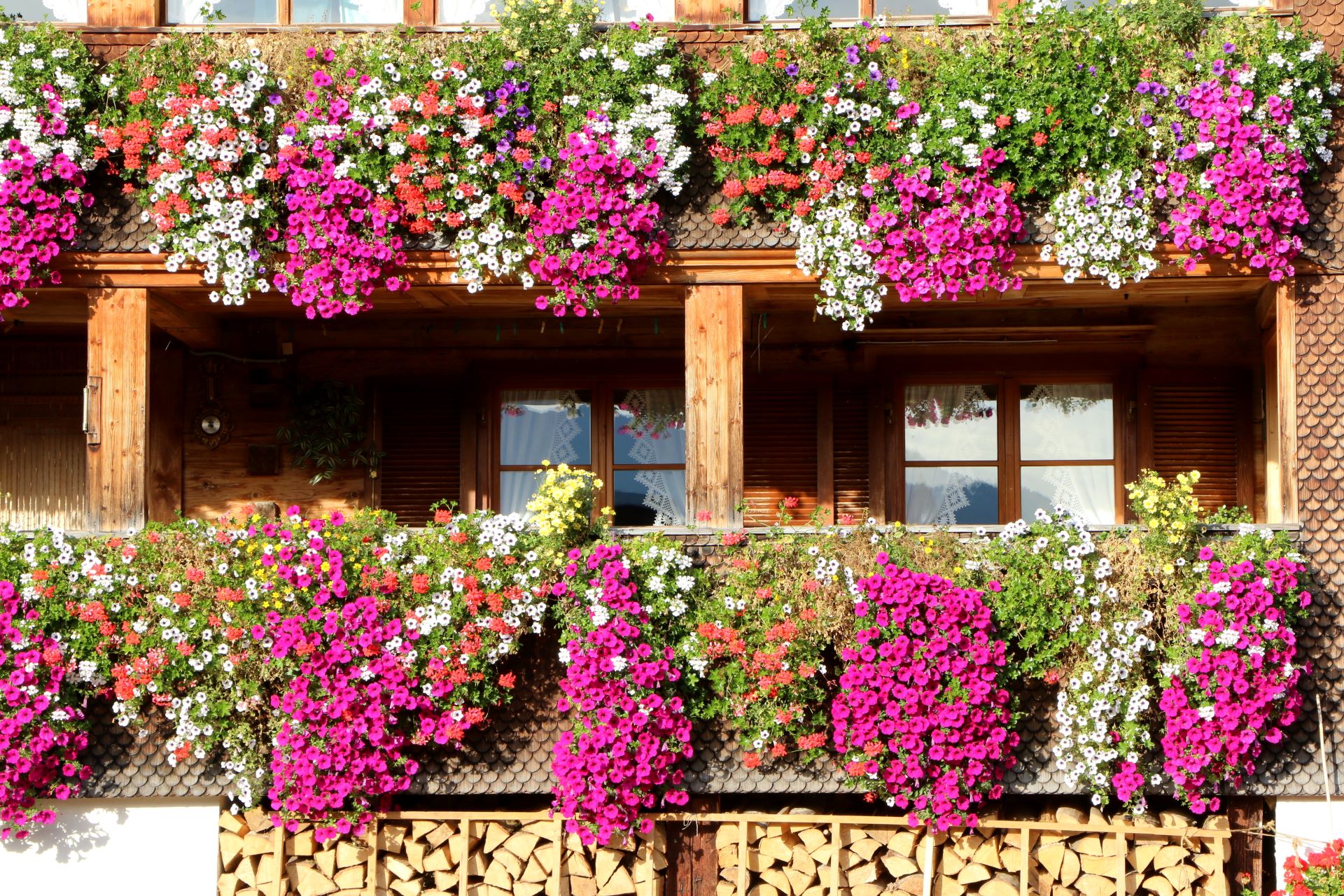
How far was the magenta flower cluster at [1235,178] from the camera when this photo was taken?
8336mm

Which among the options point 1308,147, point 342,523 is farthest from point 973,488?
point 342,523

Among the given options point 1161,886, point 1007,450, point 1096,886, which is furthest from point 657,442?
point 1161,886

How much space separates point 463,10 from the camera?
364 inches

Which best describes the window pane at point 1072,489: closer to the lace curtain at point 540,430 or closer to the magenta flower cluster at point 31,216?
the lace curtain at point 540,430

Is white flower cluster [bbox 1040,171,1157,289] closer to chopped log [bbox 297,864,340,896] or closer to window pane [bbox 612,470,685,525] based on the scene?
window pane [bbox 612,470,685,525]

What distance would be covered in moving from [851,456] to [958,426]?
2.87ft

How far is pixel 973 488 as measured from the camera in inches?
433

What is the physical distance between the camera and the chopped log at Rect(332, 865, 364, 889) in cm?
852

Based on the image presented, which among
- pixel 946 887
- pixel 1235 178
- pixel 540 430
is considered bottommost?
pixel 946 887

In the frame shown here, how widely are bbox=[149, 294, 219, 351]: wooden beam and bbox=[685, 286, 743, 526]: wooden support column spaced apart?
3449 mm

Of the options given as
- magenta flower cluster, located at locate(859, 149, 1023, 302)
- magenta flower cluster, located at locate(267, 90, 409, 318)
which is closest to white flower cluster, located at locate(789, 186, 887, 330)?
magenta flower cluster, located at locate(859, 149, 1023, 302)

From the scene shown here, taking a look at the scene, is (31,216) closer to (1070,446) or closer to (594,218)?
(594,218)

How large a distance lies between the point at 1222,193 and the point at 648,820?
4921 millimetres

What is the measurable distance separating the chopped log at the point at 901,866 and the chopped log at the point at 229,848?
3853 millimetres
